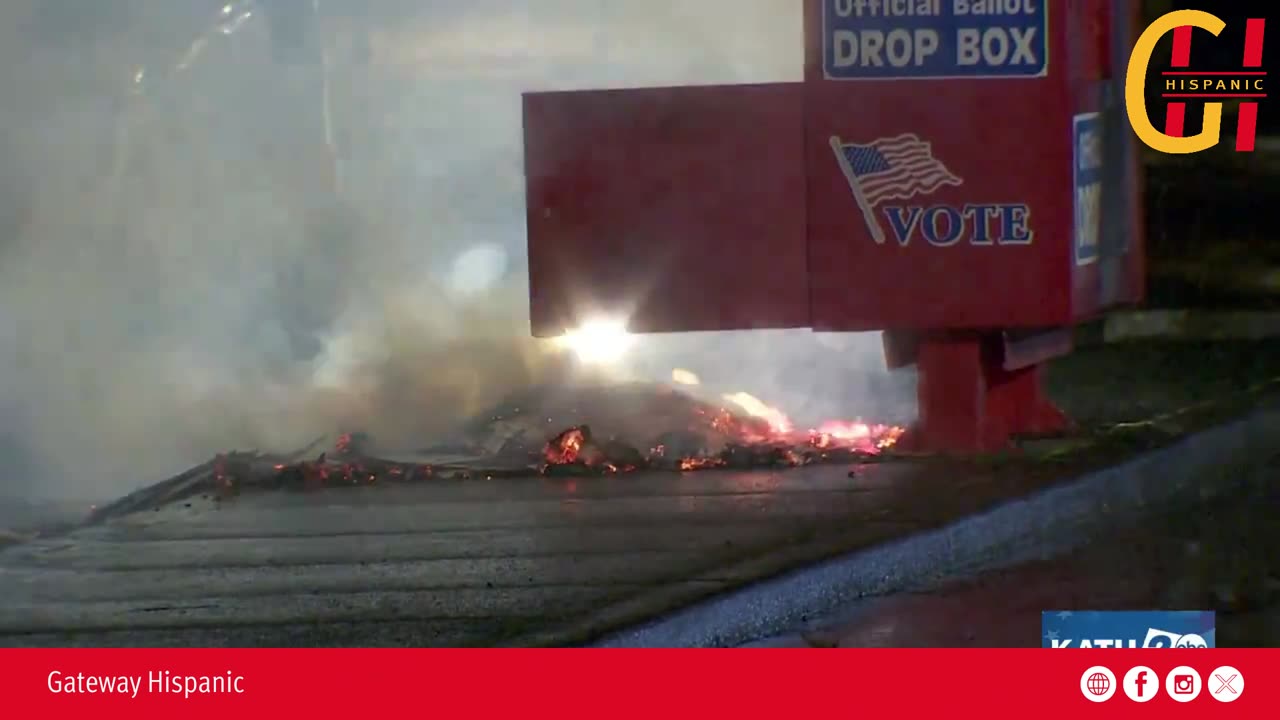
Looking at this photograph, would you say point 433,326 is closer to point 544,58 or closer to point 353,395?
point 353,395

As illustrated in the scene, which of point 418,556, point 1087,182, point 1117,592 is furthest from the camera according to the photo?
point 1087,182

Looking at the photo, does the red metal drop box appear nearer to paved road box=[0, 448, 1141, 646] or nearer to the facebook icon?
paved road box=[0, 448, 1141, 646]

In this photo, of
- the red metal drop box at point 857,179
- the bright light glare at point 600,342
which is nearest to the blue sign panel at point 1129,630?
the red metal drop box at point 857,179

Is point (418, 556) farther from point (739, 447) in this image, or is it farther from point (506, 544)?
point (739, 447)

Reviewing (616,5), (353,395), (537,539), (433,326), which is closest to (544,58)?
(616,5)

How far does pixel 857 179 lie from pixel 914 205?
0.16m

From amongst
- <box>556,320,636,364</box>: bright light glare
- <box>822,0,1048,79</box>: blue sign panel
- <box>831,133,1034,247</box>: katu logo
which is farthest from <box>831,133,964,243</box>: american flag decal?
<box>556,320,636,364</box>: bright light glare

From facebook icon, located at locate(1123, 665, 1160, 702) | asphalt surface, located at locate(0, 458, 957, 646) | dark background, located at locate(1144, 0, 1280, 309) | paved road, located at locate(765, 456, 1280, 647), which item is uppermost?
dark background, located at locate(1144, 0, 1280, 309)

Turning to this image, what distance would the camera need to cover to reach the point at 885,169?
366cm

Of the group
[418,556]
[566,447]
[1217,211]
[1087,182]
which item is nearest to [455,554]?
[418,556]

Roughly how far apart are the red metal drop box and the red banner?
0.97 metres

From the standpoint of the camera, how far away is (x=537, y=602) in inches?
131

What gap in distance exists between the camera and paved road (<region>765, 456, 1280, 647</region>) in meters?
3.20

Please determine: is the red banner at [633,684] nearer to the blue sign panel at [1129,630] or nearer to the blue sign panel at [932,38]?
the blue sign panel at [1129,630]
